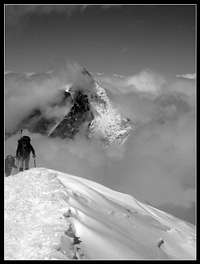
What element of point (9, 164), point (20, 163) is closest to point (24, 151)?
point (20, 163)

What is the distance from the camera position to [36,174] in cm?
2491

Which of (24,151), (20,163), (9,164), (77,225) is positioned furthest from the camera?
(9,164)

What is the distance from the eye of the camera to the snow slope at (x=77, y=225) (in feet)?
58.0

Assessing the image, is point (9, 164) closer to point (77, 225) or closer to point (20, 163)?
point (20, 163)

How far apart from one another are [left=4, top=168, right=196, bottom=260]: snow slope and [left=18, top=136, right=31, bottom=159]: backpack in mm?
3626

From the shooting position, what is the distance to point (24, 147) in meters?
29.3

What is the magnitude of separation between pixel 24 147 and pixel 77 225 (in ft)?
38.3

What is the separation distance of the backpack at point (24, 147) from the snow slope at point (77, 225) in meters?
3.63

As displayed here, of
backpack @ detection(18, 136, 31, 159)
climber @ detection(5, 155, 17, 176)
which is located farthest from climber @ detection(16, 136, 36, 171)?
climber @ detection(5, 155, 17, 176)
